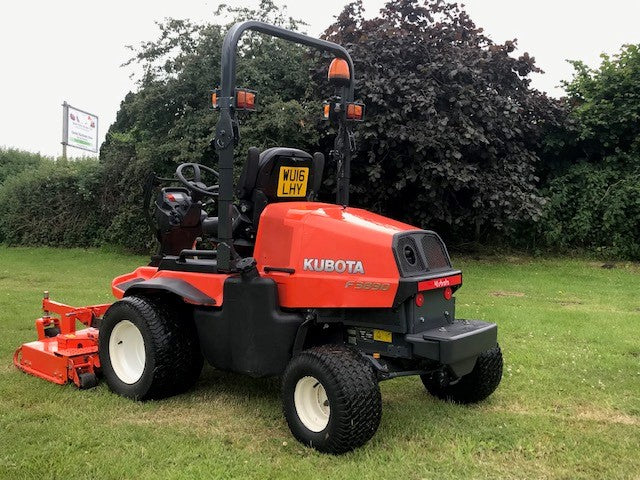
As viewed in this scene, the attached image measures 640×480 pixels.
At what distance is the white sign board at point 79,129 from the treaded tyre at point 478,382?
23.9m

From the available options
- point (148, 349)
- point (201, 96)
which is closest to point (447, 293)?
point (148, 349)

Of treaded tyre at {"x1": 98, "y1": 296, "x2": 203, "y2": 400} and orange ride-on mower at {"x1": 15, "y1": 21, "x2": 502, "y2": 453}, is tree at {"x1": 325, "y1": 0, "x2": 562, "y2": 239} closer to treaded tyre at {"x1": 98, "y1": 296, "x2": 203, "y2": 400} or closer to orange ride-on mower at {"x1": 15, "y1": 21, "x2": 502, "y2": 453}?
orange ride-on mower at {"x1": 15, "y1": 21, "x2": 502, "y2": 453}

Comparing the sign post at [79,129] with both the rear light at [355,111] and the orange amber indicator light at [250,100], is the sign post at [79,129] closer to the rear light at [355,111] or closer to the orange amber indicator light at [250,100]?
the rear light at [355,111]

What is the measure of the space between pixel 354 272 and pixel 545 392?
199 centimetres

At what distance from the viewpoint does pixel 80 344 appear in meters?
4.95

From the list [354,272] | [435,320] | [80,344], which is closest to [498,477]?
[435,320]

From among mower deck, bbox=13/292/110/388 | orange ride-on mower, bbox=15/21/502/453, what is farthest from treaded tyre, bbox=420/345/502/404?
mower deck, bbox=13/292/110/388

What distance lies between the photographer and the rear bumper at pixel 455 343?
364cm

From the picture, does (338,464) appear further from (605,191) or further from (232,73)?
(605,191)

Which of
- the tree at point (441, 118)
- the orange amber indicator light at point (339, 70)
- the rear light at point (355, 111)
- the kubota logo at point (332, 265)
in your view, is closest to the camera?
the kubota logo at point (332, 265)

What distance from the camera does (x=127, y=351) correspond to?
477 centimetres

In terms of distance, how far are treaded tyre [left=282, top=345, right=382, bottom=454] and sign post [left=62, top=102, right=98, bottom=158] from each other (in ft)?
76.5

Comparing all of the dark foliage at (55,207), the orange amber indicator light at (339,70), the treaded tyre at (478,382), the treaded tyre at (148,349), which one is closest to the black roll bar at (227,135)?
the orange amber indicator light at (339,70)

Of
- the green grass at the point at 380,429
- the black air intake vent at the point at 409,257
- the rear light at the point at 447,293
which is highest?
the black air intake vent at the point at 409,257
